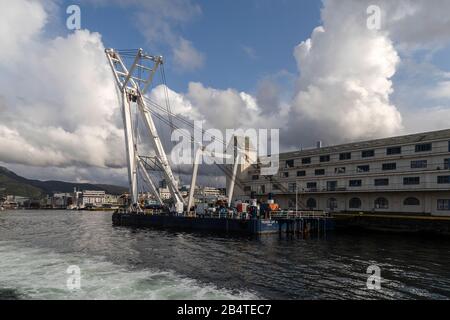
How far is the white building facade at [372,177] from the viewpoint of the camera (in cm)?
5325

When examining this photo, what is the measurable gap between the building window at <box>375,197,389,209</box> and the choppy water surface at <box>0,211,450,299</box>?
21244 mm

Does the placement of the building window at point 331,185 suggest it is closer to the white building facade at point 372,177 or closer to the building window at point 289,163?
the white building facade at point 372,177

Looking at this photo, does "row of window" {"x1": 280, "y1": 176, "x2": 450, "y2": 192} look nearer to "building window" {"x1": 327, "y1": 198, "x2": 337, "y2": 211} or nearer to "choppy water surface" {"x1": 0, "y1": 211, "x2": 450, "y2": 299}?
"building window" {"x1": 327, "y1": 198, "x2": 337, "y2": 211}

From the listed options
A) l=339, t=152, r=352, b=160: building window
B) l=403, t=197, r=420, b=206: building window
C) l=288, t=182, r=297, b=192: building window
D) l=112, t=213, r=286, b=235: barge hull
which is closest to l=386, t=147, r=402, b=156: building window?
l=339, t=152, r=352, b=160: building window

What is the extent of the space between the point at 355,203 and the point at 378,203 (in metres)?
4.53

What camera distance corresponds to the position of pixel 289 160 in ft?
255

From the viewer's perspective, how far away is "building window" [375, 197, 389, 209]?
5981cm

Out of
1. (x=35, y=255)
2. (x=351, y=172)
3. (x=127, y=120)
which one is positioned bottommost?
(x=35, y=255)

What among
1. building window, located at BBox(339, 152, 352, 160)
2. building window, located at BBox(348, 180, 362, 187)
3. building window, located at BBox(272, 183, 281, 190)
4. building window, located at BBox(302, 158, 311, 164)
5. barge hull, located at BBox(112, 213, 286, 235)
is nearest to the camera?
barge hull, located at BBox(112, 213, 286, 235)
